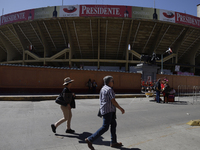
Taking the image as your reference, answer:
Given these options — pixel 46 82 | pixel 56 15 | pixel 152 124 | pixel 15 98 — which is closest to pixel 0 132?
pixel 152 124

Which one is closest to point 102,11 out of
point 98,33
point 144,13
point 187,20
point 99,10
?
point 99,10

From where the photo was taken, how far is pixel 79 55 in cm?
3850

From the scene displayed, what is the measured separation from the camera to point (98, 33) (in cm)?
3141

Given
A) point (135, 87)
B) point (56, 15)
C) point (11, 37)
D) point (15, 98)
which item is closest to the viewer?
point (15, 98)

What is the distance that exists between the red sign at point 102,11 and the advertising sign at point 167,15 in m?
6.78

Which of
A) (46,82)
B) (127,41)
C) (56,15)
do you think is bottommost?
(46,82)

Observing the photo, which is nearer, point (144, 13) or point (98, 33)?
point (144, 13)

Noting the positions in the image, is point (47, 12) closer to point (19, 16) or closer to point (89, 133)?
point (19, 16)

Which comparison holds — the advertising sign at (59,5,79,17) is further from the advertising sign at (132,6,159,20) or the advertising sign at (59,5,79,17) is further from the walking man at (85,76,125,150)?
the walking man at (85,76,125,150)

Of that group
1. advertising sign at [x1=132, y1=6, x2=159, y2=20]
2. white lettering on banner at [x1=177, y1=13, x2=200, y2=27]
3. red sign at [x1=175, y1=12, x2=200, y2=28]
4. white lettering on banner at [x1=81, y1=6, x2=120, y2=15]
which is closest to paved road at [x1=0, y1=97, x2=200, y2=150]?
white lettering on banner at [x1=81, y1=6, x2=120, y2=15]

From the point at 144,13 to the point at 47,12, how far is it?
1732 cm

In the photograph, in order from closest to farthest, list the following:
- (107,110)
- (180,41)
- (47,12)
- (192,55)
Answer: (107,110), (47,12), (180,41), (192,55)

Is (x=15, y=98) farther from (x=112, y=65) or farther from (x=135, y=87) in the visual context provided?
(x=112, y=65)

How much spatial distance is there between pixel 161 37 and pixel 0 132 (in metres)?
35.4
